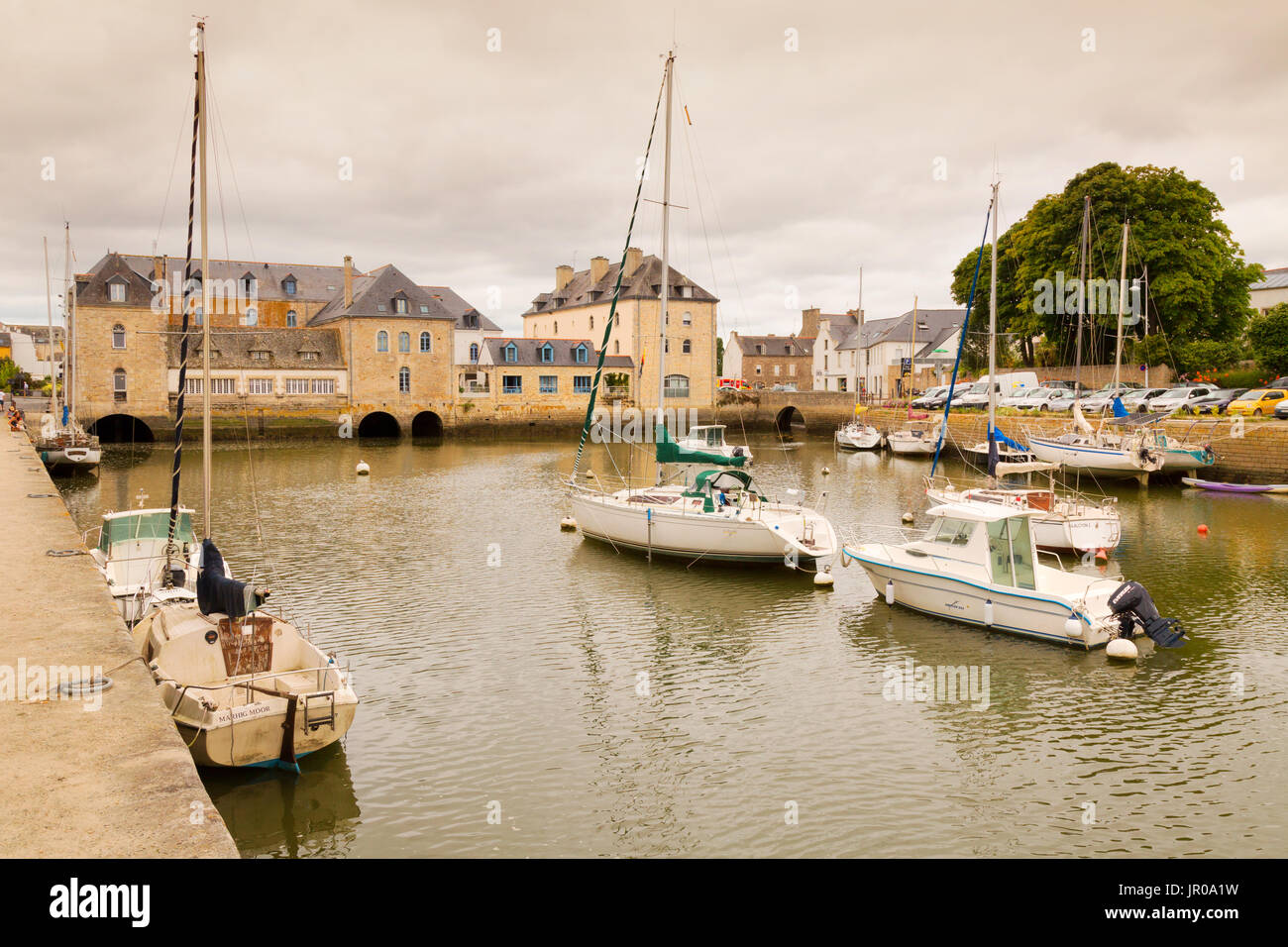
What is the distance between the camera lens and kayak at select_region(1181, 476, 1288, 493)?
113 feet

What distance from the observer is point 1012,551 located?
17016 mm

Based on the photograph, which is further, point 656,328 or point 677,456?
point 656,328

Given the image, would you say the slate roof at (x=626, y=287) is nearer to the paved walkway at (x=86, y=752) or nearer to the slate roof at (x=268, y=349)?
the slate roof at (x=268, y=349)

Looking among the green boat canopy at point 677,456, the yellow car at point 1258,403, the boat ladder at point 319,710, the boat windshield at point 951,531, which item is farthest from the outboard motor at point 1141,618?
the yellow car at point 1258,403

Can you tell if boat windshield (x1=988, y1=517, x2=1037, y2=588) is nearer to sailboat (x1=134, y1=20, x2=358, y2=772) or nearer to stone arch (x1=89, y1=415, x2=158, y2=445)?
sailboat (x1=134, y1=20, x2=358, y2=772)

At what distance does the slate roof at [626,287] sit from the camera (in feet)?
249

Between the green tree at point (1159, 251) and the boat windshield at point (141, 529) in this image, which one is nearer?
the boat windshield at point (141, 529)

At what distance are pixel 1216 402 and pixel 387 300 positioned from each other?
2043 inches

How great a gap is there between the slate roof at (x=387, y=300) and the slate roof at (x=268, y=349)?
115 inches

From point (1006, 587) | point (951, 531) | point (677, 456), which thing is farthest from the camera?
point (677, 456)

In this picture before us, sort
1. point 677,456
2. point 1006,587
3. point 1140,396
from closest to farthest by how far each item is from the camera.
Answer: point 1006,587 → point 677,456 → point 1140,396

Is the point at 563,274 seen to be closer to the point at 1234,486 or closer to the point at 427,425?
the point at 427,425

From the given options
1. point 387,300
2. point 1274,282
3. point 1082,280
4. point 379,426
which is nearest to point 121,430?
point 379,426
